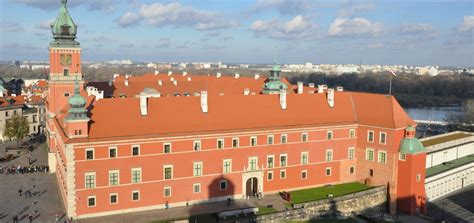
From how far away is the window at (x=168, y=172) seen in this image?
43.8 metres

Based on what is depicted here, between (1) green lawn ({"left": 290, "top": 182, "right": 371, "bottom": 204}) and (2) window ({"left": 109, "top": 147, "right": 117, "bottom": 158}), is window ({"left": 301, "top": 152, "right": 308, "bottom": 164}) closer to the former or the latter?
(1) green lawn ({"left": 290, "top": 182, "right": 371, "bottom": 204})

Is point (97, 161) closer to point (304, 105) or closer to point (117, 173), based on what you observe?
point (117, 173)

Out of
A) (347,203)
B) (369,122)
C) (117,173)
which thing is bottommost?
(347,203)

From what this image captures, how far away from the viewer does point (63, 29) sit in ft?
183

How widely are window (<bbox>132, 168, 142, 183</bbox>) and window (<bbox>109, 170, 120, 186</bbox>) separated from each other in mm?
1397

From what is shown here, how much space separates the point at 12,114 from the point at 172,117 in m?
49.0

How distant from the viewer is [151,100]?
→ 4606 centimetres

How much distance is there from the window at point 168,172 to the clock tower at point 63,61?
19.3 m

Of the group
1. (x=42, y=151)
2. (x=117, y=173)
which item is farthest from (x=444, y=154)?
(x=42, y=151)

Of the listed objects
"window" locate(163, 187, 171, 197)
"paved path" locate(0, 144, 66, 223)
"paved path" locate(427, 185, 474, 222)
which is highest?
"window" locate(163, 187, 171, 197)

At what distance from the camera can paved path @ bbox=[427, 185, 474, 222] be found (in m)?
50.9

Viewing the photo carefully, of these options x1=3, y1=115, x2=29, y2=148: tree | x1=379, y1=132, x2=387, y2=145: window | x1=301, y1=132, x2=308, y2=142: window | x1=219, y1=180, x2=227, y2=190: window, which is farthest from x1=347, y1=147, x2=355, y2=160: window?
x1=3, y1=115, x2=29, y2=148: tree

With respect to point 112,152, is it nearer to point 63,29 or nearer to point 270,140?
point 270,140

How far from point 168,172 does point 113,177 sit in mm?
4915
